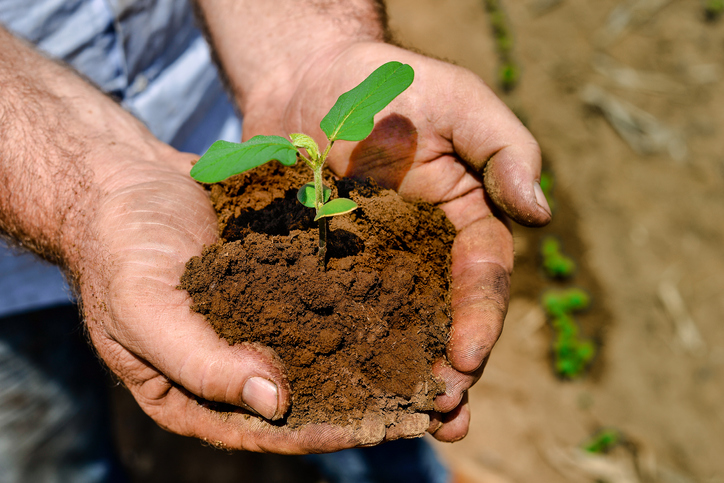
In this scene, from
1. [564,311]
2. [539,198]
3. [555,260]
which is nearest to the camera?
[539,198]

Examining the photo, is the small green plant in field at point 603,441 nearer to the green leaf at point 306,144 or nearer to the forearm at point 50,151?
the green leaf at point 306,144

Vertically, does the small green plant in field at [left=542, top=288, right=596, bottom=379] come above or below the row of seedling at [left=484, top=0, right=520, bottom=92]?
below

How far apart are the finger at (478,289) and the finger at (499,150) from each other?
141 mm

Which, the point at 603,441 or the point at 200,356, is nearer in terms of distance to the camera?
the point at 200,356

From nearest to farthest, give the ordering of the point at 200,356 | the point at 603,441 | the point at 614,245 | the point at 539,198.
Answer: the point at 200,356, the point at 539,198, the point at 603,441, the point at 614,245

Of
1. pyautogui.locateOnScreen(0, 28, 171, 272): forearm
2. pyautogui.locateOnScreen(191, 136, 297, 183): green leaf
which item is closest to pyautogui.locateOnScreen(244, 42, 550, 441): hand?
pyautogui.locateOnScreen(191, 136, 297, 183): green leaf

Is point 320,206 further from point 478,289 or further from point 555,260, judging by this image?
point 555,260

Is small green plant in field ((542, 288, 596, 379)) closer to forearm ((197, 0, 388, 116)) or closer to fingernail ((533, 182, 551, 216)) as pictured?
fingernail ((533, 182, 551, 216))

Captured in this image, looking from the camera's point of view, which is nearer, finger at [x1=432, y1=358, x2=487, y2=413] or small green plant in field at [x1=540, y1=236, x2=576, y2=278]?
finger at [x1=432, y1=358, x2=487, y2=413]

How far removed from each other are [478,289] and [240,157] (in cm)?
96

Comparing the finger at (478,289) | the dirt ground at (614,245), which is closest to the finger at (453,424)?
the finger at (478,289)

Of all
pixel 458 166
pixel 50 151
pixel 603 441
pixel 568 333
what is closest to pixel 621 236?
pixel 568 333

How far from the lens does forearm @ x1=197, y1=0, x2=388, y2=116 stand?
231 cm

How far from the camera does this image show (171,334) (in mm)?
1502
